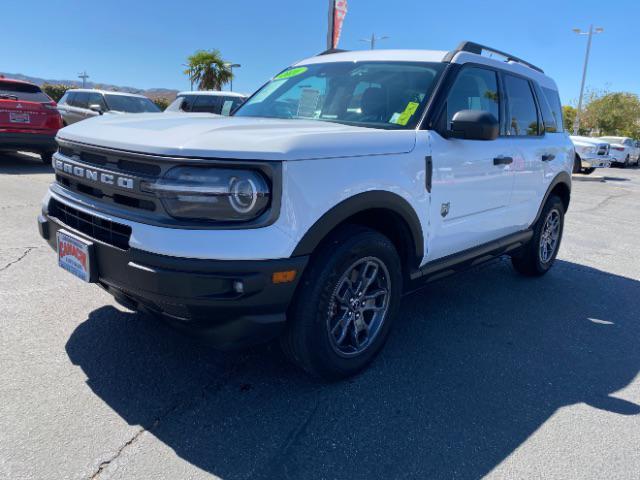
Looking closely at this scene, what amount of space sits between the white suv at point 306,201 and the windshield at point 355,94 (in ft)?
0.04

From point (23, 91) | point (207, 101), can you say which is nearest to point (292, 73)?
point (23, 91)

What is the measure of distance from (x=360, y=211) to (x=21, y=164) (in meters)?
10.4

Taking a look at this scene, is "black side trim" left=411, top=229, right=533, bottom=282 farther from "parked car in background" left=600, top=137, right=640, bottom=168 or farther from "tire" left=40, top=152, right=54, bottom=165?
"parked car in background" left=600, top=137, right=640, bottom=168

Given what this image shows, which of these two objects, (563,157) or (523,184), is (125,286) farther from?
(563,157)

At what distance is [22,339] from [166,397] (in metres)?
1.14

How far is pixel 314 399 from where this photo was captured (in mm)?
2721

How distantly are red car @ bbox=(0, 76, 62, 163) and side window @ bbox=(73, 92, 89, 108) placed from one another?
4.34 m

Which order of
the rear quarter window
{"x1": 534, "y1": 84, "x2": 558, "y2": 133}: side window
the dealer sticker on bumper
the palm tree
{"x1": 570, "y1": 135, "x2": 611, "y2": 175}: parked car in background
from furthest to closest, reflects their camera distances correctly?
the palm tree → {"x1": 570, "y1": 135, "x2": 611, "y2": 175}: parked car in background → the rear quarter window → {"x1": 534, "y1": 84, "x2": 558, "y2": 133}: side window → the dealer sticker on bumper

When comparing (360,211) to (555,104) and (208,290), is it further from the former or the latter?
(555,104)

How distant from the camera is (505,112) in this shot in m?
4.07

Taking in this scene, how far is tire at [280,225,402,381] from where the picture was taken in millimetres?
2533

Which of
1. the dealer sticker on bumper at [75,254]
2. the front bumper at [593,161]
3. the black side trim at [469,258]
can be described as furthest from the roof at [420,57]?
the front bumper at [593,161]

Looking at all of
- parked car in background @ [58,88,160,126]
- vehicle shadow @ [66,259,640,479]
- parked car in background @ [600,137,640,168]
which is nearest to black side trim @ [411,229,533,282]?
vehicle shadow @ [66,259,640,479]

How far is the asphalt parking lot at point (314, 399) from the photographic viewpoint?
2.24 meters
